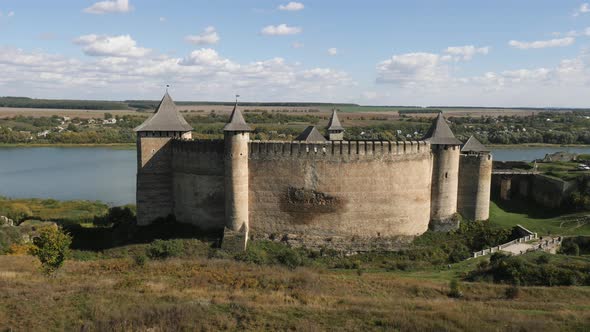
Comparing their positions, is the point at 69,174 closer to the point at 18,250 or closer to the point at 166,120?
the point at 18,250

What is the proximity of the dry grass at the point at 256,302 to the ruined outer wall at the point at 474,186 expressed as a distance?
22.1ft

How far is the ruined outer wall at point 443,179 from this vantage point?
18.5 metres

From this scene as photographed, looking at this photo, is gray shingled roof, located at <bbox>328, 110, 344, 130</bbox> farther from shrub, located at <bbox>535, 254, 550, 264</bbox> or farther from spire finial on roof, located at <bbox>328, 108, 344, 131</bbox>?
shrub, located at <bbox>535, 254, 550, 264</bbox>

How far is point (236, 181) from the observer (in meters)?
16.6

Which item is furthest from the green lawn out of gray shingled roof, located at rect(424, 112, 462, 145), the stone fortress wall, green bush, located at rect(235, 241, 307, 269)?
green bush, located at rect(235, 241, 307, 269)

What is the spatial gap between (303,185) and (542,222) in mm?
10279

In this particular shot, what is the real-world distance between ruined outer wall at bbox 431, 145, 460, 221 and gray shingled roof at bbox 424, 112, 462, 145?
21 cm

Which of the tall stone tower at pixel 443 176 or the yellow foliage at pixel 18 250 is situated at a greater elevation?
the tall stone tower at pixel 443 176

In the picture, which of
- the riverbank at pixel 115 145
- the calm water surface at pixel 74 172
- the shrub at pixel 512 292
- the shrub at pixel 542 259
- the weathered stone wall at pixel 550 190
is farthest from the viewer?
the riverbank at pixel 115 145

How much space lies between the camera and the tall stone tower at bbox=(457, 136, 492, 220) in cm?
1911

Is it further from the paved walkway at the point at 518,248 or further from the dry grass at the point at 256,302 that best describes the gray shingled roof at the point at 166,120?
the paved walkway at the point at 518,248

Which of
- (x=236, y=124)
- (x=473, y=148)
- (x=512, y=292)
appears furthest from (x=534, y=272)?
(x=236, y=124)

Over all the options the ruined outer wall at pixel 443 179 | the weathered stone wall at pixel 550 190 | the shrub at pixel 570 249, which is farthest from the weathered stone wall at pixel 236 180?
the weathered stone wall at pixel 550 190

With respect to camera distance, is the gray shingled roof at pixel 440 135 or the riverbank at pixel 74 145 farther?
the riverbank at pixel 74 145
